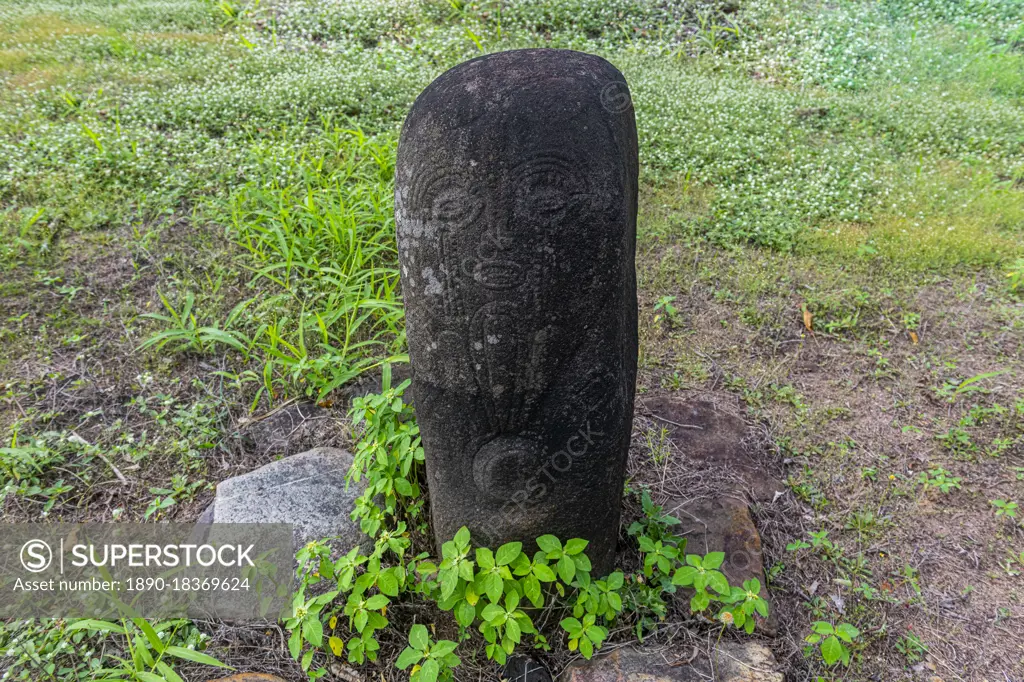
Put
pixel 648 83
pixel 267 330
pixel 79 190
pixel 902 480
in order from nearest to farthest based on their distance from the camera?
pixel 902 480 → pixel 267 330 → pixel 79 190 → pixel 648 83

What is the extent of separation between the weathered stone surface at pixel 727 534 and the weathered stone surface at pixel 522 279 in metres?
0.70

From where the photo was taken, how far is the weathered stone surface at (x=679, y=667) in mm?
1932

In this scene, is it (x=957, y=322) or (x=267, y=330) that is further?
(x=957, y=322)

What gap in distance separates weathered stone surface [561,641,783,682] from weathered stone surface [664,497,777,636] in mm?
267

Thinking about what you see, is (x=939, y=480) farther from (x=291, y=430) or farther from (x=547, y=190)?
(x=291, y=430)

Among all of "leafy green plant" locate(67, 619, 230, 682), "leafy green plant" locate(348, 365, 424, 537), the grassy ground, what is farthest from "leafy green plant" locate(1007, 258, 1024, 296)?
"leafy green plant" locate(67, 619, 230, 682)

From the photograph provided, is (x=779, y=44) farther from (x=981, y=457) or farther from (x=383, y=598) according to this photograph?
(x=383, y=598)

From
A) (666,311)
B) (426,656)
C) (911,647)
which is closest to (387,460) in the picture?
(426,656)

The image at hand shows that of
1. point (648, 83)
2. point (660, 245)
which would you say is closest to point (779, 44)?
point (648, 83)

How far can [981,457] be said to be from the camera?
2.97 metres

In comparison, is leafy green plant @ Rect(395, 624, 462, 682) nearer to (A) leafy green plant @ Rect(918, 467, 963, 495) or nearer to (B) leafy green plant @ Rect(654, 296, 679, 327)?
(A) leafy green plant @ Rect(918, 467, 963, 495)

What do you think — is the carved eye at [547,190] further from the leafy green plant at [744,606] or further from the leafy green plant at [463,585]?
the leafy green plant at [744,606]

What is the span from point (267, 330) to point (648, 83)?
4.20 m
